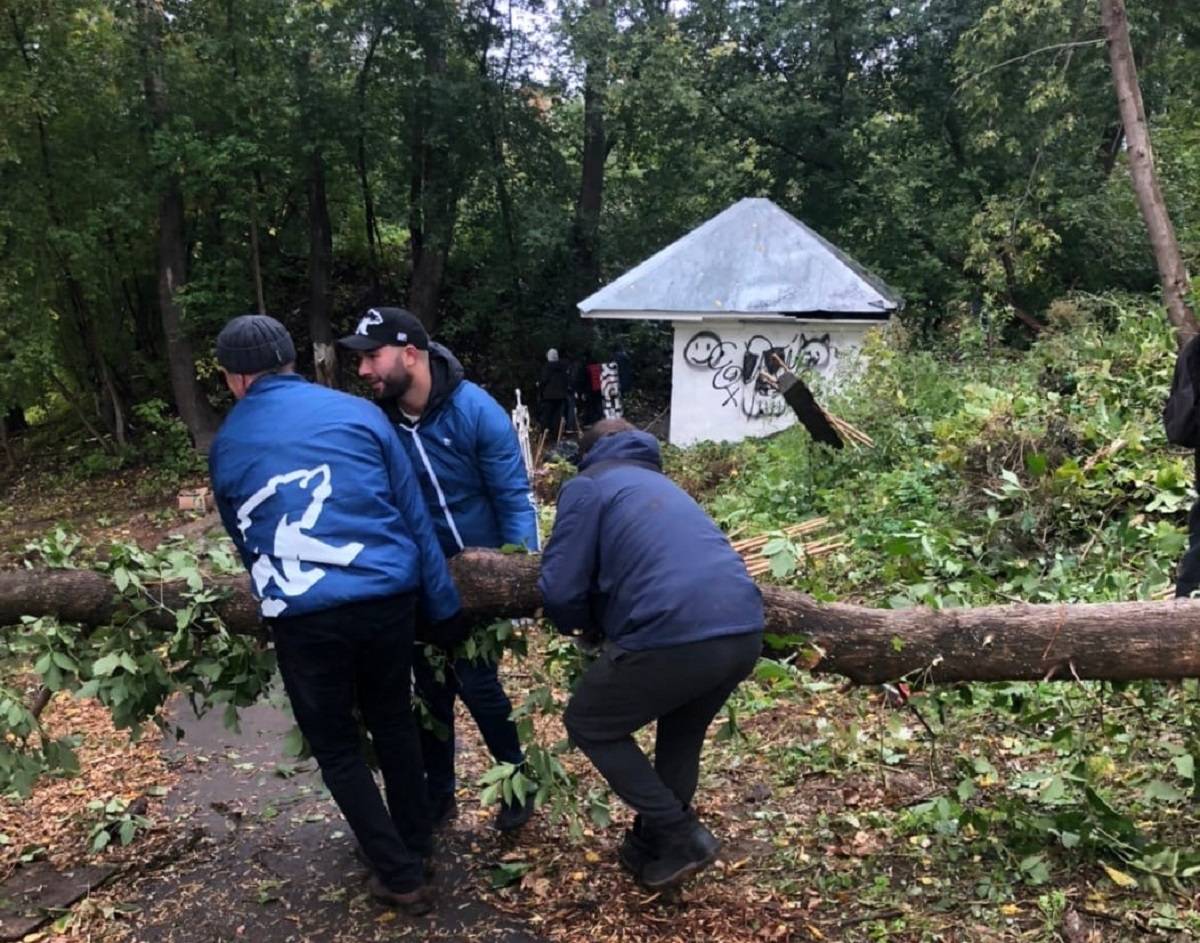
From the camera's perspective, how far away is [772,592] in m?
3.01

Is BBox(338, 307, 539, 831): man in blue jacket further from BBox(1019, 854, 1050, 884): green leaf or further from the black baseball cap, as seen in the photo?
BBox(1019, 854, 1050, 884): green leaf

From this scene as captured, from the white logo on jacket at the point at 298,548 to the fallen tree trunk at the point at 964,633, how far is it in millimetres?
573

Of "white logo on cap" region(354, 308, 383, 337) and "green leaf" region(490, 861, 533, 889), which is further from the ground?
"white logo on cap" region(354, 308, 383, 337)

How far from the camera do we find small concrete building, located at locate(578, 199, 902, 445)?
14.9 metres

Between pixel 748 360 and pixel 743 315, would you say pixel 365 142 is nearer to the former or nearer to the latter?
pixel 743 315

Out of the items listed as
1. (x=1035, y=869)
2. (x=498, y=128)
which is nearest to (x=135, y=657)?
(x=1035, y=869)

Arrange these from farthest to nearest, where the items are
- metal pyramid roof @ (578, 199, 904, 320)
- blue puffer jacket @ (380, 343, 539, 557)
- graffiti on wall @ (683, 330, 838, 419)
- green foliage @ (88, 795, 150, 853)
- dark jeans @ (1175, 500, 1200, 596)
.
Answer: graffiti on wall @ (683, 330, 838, 419)
metal pyramid roof @ (578, 199, 904, 320)
dark jeans @ (1175, 500, 1200, 596)
green foliage @ (88, 795, 150, 853)
blue puffer jacket @ (380, 343, 539, 557)

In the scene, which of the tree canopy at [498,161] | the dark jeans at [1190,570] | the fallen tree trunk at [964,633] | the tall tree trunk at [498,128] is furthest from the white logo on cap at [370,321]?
the tall tree trunk at [498,128]

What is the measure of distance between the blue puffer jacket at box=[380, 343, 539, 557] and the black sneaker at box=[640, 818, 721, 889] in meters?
1.04

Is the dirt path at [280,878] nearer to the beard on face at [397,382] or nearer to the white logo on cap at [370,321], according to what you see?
the beard on face at [397,382]

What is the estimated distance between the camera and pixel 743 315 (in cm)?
1490

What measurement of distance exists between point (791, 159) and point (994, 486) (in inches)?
598

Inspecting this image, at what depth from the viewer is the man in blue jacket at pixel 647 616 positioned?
2.56 m

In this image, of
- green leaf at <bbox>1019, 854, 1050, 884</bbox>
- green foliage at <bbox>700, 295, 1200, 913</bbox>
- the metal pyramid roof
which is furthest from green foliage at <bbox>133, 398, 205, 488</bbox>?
green leaf at <bbox>1019, 854, 1050, 884</bbox>
